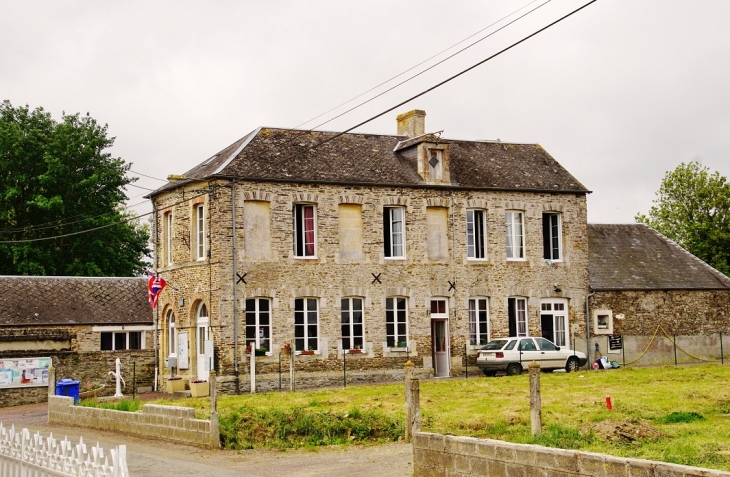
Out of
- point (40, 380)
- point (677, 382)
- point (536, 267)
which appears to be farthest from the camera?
point (536, 267)

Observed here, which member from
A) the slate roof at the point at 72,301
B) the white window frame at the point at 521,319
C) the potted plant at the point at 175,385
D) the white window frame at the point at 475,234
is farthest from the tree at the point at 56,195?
the white window frame at the point at 521,319

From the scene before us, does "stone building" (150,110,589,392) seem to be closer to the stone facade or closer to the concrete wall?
the concrete wall

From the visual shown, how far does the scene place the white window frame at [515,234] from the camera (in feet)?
112

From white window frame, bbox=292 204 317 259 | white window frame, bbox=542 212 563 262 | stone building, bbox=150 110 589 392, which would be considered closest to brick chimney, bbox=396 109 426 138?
stone building, bbox=150 110 589 392

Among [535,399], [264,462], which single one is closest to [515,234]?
[264,462]

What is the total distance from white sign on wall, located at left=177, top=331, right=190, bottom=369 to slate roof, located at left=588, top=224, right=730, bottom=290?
15.6 metres

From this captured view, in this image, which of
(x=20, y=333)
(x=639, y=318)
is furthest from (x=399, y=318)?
(x=20, y=333)

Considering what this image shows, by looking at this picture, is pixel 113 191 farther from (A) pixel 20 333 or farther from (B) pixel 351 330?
(B) pixel 351 330

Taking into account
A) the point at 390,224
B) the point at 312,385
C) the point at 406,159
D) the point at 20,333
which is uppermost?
the point at 406,159

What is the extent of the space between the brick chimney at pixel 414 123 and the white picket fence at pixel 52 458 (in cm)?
2560

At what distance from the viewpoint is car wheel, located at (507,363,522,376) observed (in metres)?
30.6

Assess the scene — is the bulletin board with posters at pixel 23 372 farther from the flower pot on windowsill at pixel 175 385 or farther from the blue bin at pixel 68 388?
the flower pot on windowsill at pixel 175 385

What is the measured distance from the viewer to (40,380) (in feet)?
96.9

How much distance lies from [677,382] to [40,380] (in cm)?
1974
